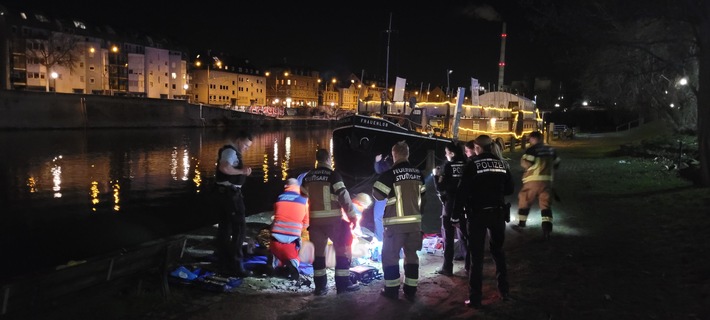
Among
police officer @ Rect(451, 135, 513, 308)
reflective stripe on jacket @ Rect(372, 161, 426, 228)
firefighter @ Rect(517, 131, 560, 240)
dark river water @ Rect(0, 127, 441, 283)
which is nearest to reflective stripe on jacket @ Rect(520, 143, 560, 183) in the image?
firefighter @ Rect(517, 131, 560, 240)

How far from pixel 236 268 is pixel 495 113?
33577 millimetres

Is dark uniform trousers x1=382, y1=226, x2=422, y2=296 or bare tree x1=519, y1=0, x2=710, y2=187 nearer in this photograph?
dark uniform trousers x1=382, y1=226, x2=422, y2=296

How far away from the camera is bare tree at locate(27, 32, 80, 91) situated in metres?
75.6

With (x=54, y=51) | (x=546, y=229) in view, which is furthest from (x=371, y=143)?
(x=54, y=51)

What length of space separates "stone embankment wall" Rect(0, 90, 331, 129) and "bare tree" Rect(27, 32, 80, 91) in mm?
19035

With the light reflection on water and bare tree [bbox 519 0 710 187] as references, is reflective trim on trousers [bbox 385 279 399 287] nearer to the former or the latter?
the light reflection on water

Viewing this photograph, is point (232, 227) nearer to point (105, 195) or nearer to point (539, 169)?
point (539, 169)

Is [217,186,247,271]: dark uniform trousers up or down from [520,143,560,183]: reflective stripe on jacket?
down

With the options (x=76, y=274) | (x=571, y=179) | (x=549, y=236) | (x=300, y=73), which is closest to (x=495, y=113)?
(x=571, y=179)

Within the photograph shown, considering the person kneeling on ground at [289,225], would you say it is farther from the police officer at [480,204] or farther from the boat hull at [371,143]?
the boat hull at [371,143]

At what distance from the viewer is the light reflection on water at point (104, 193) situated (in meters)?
13.7

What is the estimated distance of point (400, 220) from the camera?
6383mm

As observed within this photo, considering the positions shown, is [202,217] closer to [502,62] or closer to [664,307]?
[664,307]

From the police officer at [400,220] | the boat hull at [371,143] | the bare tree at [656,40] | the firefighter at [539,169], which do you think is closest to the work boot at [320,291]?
A: the police officer at [400,220]
